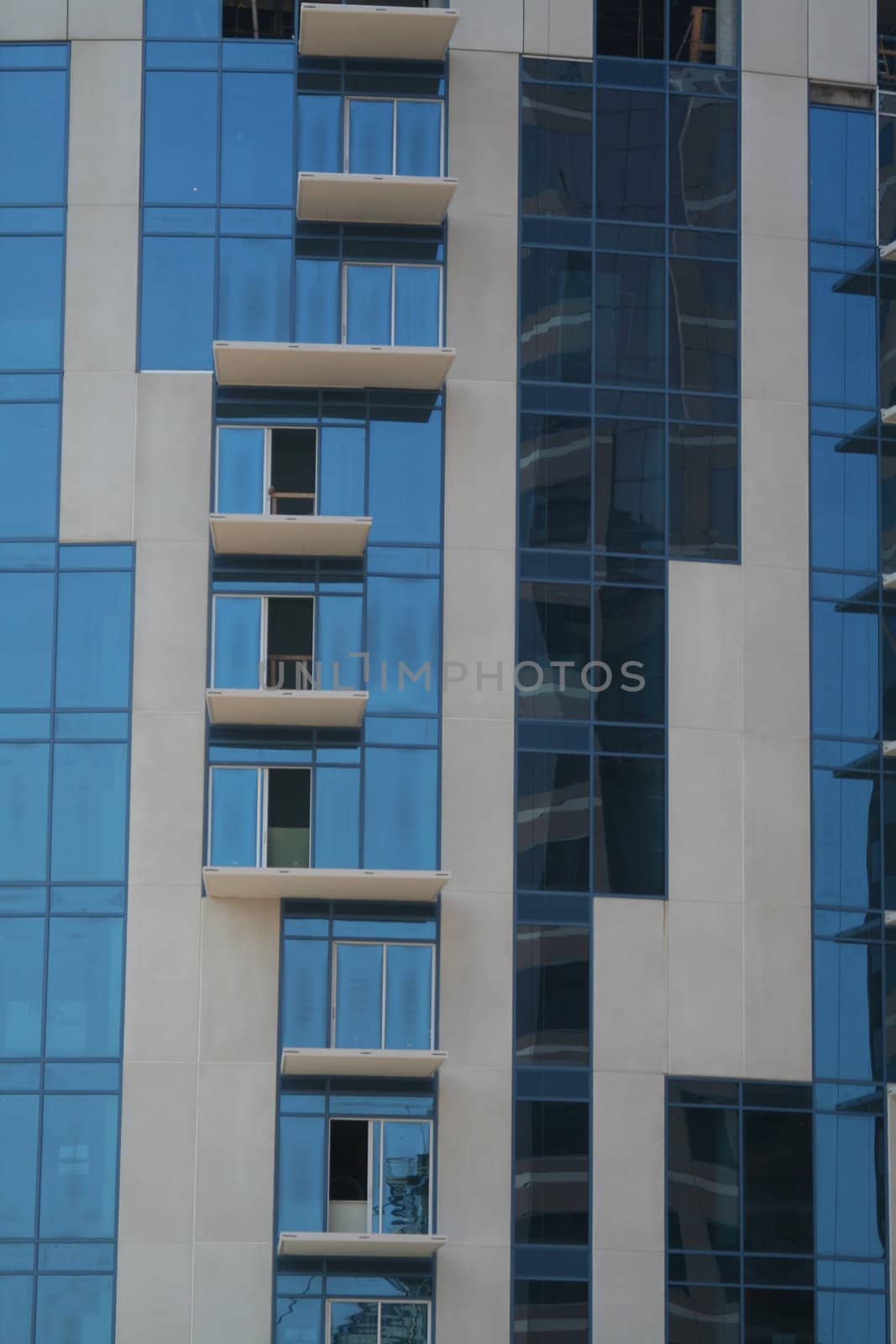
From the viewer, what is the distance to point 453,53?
47.1 meters

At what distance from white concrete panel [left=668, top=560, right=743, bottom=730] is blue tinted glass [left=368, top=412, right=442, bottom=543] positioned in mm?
5117

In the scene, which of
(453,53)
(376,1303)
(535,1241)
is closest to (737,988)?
(535,1241)

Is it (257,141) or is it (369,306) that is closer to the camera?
(369,306)

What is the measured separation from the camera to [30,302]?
46156 millimetres

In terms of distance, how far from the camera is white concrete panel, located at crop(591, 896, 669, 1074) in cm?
4384

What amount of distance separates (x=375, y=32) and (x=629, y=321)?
7.94m

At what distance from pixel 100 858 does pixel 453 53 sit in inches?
722

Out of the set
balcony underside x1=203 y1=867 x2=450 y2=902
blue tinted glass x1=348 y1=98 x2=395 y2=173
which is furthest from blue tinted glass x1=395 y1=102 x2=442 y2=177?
balcony underside x1=203 y1=867 x2=450 y2=902

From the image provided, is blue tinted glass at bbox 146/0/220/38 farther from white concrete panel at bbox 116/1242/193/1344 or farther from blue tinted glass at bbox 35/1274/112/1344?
blue tinted glass at bbox 35/1274/112/1344

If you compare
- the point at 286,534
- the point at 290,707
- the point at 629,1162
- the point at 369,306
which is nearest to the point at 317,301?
the point at 369,306

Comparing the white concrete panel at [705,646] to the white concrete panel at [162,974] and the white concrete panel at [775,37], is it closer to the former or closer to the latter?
the white concrete panel at [162,974]

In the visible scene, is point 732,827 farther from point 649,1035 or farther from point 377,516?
point 377,516

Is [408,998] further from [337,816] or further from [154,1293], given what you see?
[154,1293]

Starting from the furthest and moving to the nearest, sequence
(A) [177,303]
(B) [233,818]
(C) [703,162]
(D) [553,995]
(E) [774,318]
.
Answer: (C) [703,162], (E) [774,318], (A) [177,303], (B) [233,818], (D) [553,995]
